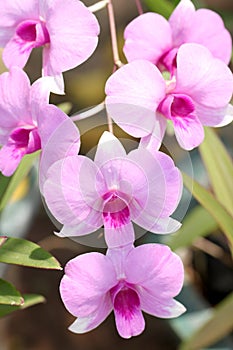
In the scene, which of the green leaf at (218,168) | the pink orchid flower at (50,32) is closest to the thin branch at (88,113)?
the pink orchid flower at (50,32)

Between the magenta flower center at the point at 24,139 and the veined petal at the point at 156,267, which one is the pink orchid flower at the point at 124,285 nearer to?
the veined petal at the point at 156,267

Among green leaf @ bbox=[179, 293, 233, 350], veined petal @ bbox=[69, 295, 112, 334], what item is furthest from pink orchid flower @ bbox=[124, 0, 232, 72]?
green leaf @ bbox=[179, 293, 233, 350]

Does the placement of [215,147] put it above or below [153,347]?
above

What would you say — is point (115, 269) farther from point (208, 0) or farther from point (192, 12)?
point (208, 0)

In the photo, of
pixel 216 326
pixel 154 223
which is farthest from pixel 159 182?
pixel 216 326

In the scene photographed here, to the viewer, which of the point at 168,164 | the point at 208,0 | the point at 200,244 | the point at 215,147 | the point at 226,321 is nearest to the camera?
the point at 168,164

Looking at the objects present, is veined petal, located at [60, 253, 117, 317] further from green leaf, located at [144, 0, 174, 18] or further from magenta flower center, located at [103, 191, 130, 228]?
green leaf, located at [144, 0, 174, 18]

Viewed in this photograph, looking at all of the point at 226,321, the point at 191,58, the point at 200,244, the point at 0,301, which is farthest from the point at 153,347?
the point at 191,58
